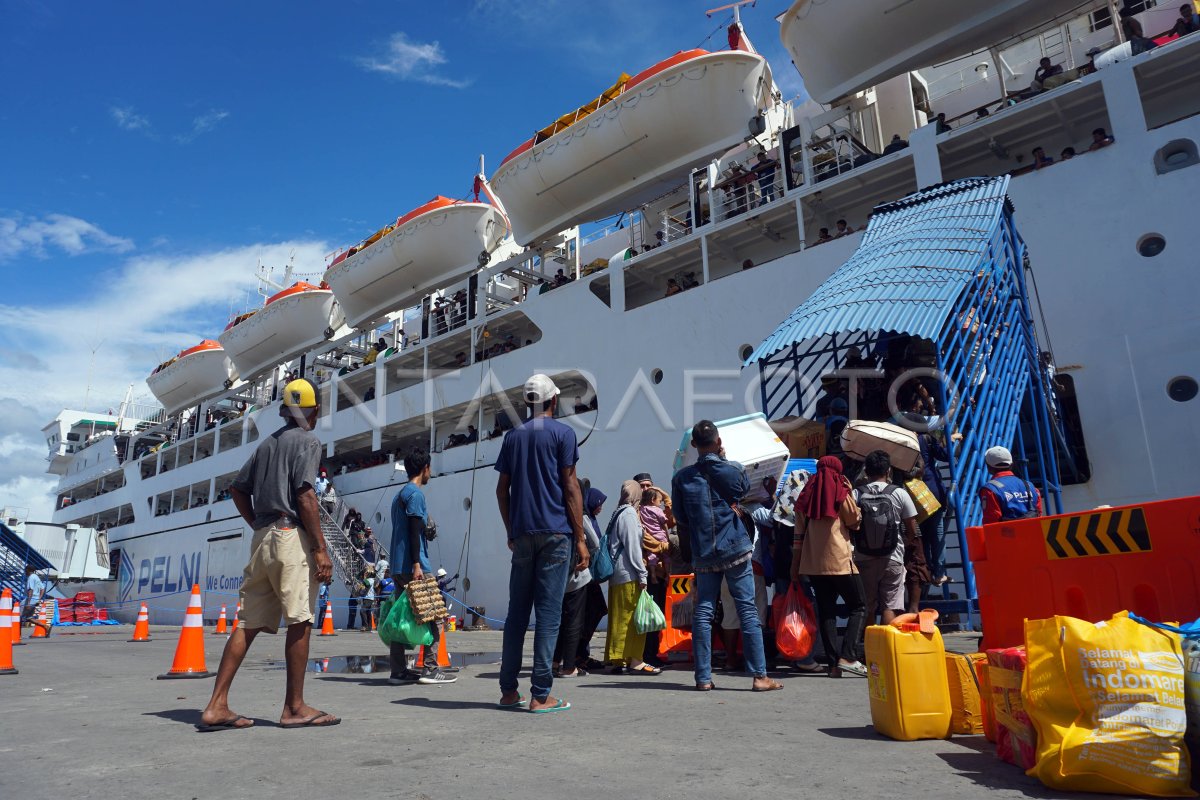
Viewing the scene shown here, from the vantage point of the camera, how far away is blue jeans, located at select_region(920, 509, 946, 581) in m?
5.48

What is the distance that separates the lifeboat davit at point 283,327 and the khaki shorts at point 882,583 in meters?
20.3

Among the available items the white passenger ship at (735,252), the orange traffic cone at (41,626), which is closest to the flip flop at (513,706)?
the white passenger ship at (735,252)

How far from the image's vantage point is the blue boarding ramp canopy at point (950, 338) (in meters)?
5.80

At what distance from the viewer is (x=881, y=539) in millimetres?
4648

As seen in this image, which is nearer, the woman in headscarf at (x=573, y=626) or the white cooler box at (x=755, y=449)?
the woman in headscarf at (x=573, y=626)

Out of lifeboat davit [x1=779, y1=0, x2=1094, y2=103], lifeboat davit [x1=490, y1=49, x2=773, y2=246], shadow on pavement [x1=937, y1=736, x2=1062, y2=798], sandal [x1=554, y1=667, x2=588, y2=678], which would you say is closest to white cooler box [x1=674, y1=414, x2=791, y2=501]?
sandal [x1=554, y1=667, x2=588, y2=678]

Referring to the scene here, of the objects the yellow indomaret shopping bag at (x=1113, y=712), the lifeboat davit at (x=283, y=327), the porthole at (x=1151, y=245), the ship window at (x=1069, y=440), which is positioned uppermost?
the lifeboat davit at (x=283, y=327)

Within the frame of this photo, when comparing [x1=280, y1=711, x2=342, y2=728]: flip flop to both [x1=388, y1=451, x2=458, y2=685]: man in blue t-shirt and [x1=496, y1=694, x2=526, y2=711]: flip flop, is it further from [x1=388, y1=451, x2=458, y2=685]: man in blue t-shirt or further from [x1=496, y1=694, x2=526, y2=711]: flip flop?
[x1=388, y1=451, x2=458, y2=685]: man in blue t-shirt

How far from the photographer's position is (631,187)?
1392cm

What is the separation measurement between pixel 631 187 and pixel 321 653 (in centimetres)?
961

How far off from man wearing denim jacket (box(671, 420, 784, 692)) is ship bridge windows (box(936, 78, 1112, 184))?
6.89 meters

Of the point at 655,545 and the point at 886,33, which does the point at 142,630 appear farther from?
the point at 886,33

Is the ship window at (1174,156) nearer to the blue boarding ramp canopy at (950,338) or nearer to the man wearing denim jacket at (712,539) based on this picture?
the blue boarding ramp canopy at (950,338)

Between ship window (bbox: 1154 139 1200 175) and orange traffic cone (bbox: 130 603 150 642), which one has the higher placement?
ship window (bbox: 1154 139 1200 175)
